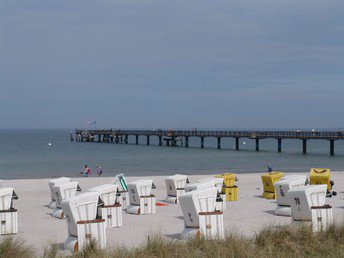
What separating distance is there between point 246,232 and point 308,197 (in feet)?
5.13

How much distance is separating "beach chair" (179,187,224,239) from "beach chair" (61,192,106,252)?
1846mm

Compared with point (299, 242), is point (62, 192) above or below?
above

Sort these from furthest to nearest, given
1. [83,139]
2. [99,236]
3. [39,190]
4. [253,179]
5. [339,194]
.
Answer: [83,139]
[253,179]
[39,190]
[339,194]
[99,236]

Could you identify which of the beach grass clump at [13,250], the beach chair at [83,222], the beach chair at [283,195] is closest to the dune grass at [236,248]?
the beach grass clump at [13,250]

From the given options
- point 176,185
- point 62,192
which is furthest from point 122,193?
point 62,192

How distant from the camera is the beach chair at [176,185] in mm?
18578

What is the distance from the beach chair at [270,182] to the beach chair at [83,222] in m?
9.58

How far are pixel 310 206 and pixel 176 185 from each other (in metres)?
6.72

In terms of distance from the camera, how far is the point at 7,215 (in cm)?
1304

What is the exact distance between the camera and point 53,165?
52.4 metres

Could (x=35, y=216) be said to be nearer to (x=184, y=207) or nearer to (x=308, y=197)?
(x=184, y=207)

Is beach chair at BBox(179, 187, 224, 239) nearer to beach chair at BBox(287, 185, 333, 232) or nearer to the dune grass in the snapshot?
the dune grass

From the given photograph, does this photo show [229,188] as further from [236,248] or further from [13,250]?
[13,250]

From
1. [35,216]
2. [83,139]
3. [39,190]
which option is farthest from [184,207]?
[83,139]
